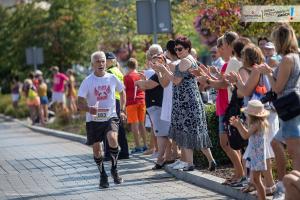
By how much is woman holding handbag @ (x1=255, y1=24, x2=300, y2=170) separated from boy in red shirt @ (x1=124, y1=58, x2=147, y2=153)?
23.6 ft

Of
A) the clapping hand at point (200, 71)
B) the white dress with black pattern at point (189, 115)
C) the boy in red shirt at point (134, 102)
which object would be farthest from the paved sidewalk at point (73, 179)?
the clapping hand at point (200, 71)

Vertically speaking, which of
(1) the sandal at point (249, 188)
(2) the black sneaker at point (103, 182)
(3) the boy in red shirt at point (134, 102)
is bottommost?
(2) the black sneaker at point (103, 182)

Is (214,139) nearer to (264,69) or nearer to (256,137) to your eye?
(256,137)

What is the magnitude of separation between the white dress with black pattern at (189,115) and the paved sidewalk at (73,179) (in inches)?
24.9

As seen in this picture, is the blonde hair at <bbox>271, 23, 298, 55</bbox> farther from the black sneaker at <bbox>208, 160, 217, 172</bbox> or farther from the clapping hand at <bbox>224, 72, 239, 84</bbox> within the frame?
the black sneaker at <bbox>208, 160, 217, 172</bbox>

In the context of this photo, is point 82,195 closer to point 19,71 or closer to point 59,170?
point 59,170

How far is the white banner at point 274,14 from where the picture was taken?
1295 cm

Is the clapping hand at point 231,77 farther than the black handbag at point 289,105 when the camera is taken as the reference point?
Yes

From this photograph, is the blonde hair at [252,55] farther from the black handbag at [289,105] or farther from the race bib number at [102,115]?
the race bib number at [102,115]

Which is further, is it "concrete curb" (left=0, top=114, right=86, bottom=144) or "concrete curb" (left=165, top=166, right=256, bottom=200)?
"concrete curb" (left=0, top=114, right=86, bottom=144)

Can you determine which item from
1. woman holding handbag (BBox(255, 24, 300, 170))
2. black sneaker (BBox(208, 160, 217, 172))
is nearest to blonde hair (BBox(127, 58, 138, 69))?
black sneaker (BBox(208, 160, 217, 172))

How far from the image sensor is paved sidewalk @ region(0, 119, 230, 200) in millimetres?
11031

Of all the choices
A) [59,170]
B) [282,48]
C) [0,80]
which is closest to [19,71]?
[0,80]

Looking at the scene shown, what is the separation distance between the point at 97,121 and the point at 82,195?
130 centimetres
